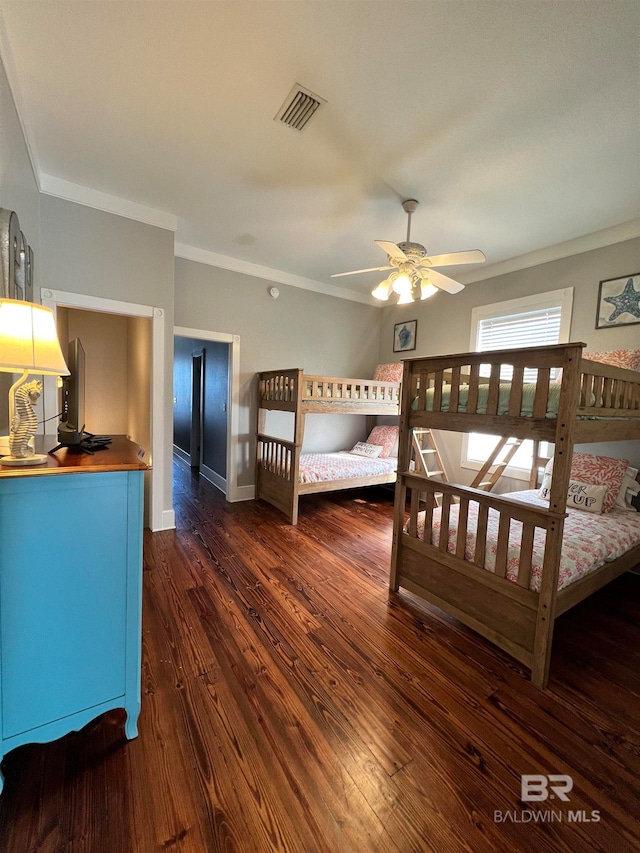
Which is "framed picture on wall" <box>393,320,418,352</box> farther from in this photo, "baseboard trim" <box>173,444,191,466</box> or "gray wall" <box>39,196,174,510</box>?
"baseboard trim" <box>173,444,191,466</box>

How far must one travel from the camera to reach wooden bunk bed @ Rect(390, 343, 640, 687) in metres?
1.57

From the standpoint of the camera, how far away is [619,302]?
9.50 ft

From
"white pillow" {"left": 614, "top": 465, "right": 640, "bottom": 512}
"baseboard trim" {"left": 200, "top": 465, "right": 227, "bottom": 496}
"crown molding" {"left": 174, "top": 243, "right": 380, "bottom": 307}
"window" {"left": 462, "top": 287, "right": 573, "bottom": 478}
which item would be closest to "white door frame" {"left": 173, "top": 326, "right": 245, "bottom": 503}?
"baseboard trim" {"left": 200, "top": 465, "right": 227, "bottom": 496}

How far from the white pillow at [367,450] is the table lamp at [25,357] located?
3.84m

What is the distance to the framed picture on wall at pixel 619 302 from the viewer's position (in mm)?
2803

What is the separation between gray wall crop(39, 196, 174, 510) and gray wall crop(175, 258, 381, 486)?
1.93ft

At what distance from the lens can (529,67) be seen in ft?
5.13

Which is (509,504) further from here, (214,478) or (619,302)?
(214,478)

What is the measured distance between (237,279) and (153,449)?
2.16 m

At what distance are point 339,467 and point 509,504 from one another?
233 centimetres

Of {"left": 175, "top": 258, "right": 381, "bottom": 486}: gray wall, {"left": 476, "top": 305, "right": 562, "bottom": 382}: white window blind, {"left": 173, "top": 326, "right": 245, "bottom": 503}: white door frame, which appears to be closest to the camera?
{"left": 476, "top": 305, "right": 562, "bottom": 382}: white window blind

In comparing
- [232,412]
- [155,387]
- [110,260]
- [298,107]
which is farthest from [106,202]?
[232,412]

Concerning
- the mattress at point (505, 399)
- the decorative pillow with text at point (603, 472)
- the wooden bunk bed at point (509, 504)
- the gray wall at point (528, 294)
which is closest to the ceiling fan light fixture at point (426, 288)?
the wooden bunk bed at point (509, 504)

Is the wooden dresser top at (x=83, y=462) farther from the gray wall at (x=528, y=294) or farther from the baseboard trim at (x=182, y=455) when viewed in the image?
the baseboard trim at (x=182, y=455)
